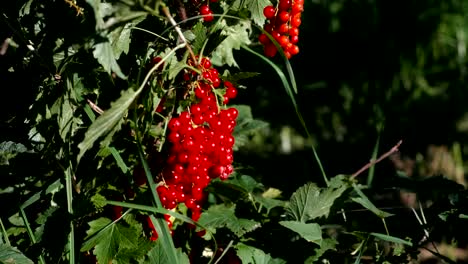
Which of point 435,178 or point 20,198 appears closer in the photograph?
point 20,198

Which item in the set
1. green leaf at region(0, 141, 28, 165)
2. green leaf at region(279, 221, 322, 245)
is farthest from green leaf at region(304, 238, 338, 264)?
green leaf at region(0, 141, 28, 165)

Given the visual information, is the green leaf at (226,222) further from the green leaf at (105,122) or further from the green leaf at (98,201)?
the green leaf at (105,122)

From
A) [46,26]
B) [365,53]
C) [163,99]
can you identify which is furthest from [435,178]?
[365,53]

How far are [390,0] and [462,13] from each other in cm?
53

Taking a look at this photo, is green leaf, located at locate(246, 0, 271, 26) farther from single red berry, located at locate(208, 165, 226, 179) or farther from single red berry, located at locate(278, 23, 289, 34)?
single red berry, located at locate(208, 165, 226, 179)

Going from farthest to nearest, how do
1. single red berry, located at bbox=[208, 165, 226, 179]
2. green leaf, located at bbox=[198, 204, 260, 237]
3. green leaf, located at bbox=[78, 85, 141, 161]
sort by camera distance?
green leaf, located at bbox=[198, 204, 260, 237] → single red berry, located at bbox=[208, 165, 226, 179] → green leaf, located at bbox=[78, 85, 141, 161]

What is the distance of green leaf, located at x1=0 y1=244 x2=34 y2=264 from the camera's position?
160 centimetres

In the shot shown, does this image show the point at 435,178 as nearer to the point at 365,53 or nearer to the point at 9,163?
the point at 9,163

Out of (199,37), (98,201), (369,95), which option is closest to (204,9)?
(199,37)

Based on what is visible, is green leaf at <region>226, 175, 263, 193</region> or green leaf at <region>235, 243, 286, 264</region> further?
green leaf at <region>226, 175, 263, 193</region>

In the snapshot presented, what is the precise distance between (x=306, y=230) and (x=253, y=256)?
0.62 feet

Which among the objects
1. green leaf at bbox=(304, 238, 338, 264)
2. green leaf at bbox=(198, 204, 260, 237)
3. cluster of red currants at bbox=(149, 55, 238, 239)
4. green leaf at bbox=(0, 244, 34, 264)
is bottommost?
green leaf at bbox=(304, 238, 338, 264)

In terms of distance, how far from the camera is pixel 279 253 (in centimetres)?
182

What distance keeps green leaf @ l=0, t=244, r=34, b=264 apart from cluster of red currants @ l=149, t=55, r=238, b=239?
0.42 metres
